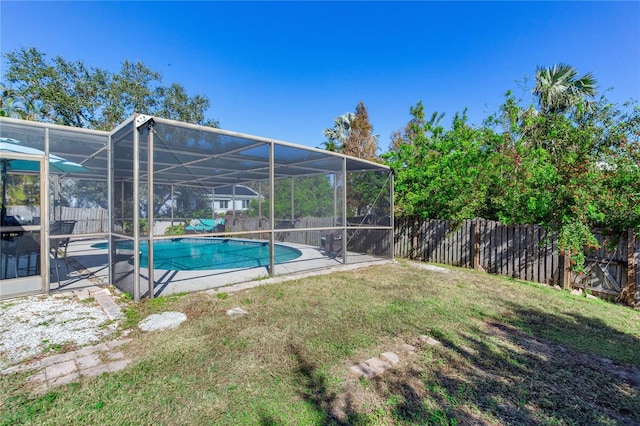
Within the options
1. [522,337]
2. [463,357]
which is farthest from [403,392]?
[522,337]

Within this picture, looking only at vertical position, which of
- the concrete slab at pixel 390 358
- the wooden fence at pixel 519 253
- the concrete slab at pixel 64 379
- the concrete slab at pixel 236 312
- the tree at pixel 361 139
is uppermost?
the tree at pixel 361 139

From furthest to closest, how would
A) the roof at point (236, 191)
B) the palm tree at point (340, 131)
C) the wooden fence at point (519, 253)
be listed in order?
the palm tree at point (340, 131), the roof at point (236, 191), the wooden fence at point (519, 253)

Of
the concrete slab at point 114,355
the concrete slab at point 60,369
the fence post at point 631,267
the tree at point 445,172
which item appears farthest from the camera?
the tree at point 445,172

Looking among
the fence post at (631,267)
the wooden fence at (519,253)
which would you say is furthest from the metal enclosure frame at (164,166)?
the fence post at (631,267)

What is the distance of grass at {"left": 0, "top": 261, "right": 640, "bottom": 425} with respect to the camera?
1.87 metres

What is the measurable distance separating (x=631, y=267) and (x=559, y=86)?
27.6ft

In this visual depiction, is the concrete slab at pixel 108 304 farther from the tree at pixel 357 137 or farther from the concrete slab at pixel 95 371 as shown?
the tree at pixel 357 137

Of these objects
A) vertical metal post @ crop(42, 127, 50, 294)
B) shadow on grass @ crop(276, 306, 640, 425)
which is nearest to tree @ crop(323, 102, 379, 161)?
vertical metal post @ crop(42, 127, 50, 294)

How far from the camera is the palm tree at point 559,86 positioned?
398 inches

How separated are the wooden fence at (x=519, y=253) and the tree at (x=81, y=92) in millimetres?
16879

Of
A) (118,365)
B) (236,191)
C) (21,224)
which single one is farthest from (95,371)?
(236,191)

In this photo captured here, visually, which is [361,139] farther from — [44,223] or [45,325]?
[45,325]

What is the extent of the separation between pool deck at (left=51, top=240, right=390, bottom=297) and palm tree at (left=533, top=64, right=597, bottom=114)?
28.7 ft

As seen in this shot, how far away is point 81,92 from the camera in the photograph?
1547cm
